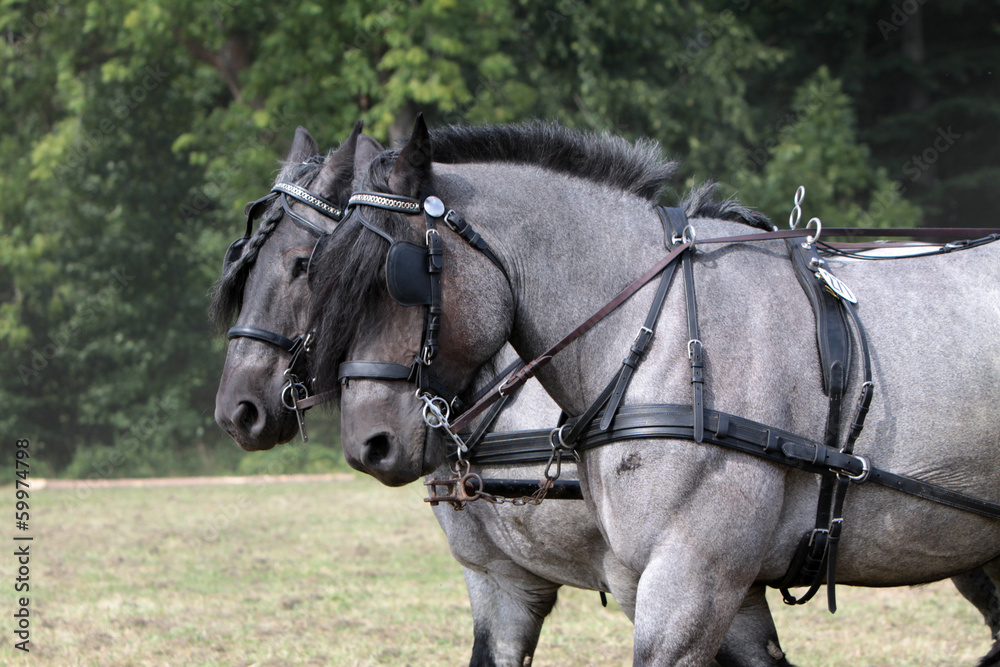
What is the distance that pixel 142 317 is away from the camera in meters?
17.1

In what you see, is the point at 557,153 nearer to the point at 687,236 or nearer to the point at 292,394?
the point at 687,236

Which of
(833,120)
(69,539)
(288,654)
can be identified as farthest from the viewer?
(833,120)

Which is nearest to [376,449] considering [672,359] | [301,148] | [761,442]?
[672,359]

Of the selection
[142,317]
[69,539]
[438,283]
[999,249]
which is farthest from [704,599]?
[142,317]

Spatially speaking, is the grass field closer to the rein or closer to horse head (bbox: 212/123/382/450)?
horse head (bbox: 212/123/382/450)

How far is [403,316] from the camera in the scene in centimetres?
244

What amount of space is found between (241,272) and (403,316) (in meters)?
1.47

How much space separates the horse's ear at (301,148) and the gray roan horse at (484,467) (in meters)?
0.23

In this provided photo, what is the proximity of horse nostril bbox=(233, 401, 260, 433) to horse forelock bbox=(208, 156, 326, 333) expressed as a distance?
1.44ft

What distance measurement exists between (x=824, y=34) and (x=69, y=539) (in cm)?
1754

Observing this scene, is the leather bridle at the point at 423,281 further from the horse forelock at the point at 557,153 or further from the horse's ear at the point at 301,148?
the horse's ear at the point at 301,148

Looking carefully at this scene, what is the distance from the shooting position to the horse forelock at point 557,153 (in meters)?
2.80

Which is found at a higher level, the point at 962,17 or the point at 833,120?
the point at 962,17

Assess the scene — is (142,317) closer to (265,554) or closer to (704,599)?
(265,554)
